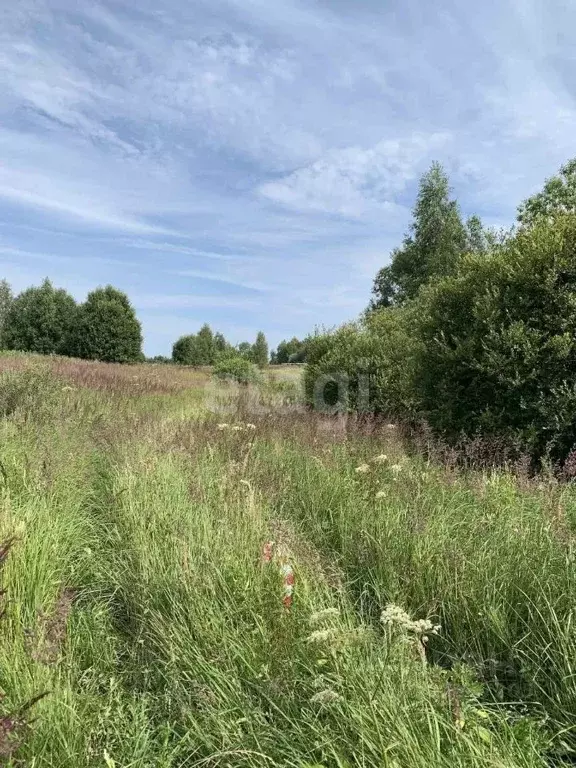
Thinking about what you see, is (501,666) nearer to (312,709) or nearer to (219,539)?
(312,709)

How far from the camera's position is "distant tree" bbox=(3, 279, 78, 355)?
39312mm

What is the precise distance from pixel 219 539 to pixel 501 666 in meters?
1.47

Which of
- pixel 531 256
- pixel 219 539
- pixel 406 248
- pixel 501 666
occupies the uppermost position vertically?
pixel 406 248

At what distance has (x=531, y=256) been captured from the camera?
17.8 ft

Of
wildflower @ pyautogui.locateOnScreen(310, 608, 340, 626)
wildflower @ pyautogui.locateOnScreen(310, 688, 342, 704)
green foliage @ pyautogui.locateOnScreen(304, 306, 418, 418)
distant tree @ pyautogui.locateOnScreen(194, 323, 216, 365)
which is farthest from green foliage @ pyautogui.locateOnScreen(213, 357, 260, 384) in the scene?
distant tree @ pyautogui.locateOnScreen(194, 323, 216, 365)

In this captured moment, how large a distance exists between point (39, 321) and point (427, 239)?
29041mm

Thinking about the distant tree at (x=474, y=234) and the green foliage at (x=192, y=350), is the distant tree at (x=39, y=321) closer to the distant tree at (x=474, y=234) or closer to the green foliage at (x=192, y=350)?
the green foliage at (x=192, y=350)

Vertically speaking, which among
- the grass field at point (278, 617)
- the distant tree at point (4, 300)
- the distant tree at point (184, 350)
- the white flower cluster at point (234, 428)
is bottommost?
the grass field at point (278, 617)

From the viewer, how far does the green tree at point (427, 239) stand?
87.5 ft

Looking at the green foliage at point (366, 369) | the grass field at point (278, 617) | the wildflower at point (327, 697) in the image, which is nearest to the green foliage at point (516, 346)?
the grass field at point (278, 617)

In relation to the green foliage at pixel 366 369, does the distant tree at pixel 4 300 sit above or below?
above

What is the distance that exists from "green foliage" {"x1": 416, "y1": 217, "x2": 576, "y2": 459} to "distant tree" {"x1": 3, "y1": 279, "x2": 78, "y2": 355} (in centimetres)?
3687

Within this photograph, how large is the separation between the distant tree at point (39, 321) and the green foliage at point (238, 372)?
22.5m

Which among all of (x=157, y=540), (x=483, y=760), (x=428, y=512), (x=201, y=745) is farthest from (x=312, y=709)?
(x=428, y=512)
